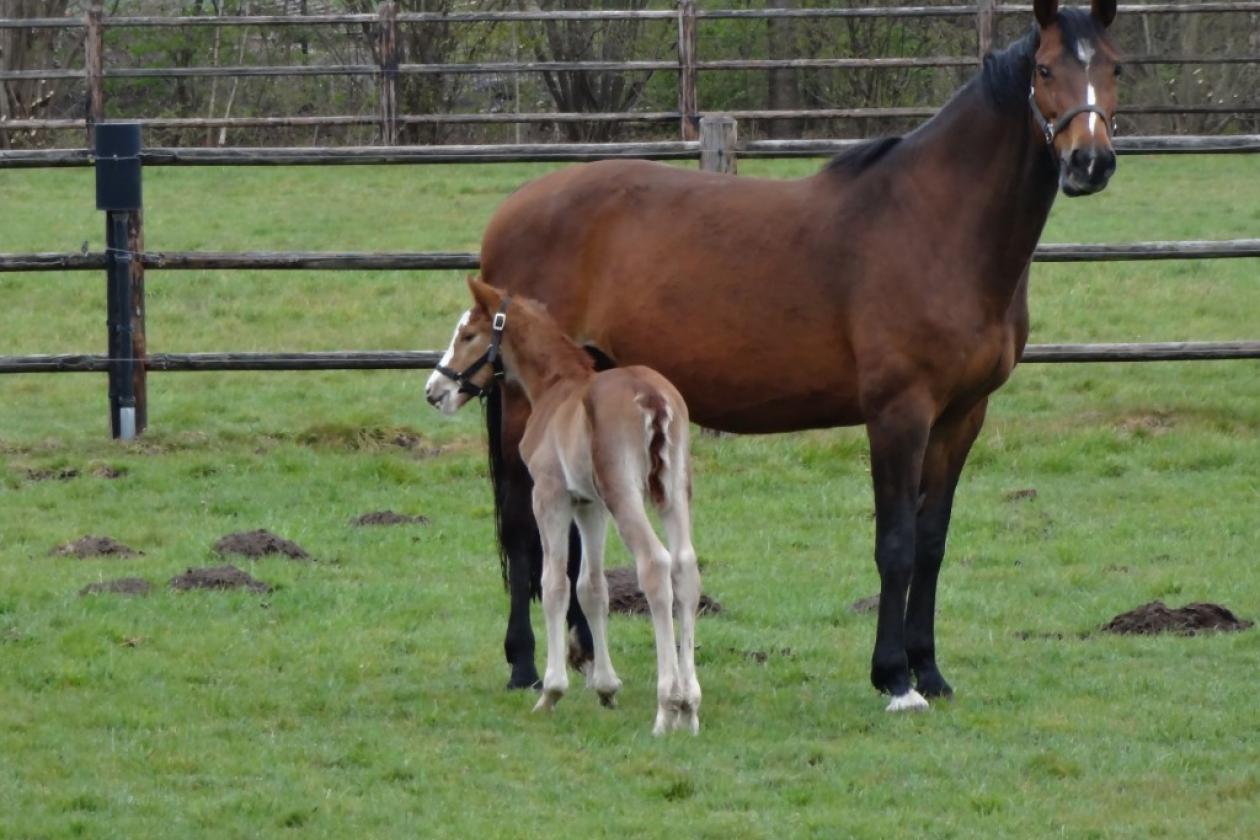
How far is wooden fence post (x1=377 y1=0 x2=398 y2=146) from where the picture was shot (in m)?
21.3

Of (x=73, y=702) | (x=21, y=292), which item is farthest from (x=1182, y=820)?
(x=21, y=292)

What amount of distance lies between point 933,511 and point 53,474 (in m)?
5.72

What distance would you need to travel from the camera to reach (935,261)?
265 inches

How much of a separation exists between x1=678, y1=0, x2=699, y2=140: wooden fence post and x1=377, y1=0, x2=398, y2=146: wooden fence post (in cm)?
304

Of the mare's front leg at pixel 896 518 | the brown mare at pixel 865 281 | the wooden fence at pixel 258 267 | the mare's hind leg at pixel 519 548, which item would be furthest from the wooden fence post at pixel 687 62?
the mare's front leg at pixel 896 518

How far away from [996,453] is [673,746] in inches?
217

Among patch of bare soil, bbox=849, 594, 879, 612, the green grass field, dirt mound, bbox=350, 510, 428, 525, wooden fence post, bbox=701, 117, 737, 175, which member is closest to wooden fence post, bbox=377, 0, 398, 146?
the green grass field

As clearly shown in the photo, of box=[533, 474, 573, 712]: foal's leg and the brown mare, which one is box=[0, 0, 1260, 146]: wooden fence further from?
box=[533, 474, 573, 712]: foal's leg

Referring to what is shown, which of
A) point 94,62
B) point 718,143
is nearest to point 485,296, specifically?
point 718,143

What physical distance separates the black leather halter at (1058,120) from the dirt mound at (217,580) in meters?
3.76

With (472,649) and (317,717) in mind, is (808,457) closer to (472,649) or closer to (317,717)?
(472,649)

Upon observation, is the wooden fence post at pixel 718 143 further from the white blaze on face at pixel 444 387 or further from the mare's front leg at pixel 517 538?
the white blaze on face at pixel 444 387

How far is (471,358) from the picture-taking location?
6660 millimetres

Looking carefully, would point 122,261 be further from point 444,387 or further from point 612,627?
point 444,387
